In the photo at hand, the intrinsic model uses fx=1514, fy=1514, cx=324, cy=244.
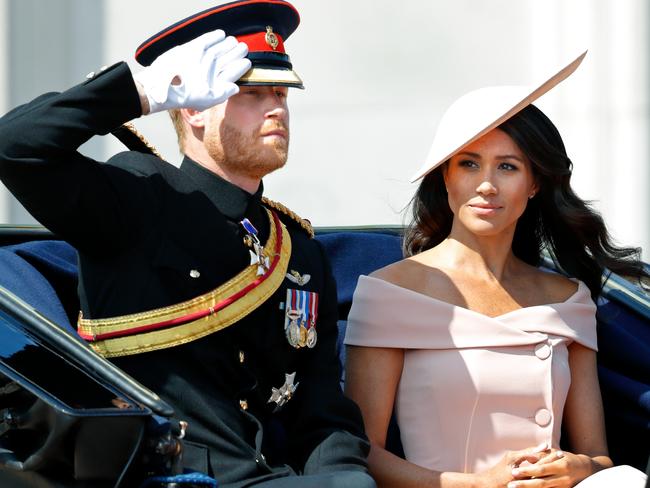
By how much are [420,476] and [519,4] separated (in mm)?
2479

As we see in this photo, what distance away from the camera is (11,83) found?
16.5ft

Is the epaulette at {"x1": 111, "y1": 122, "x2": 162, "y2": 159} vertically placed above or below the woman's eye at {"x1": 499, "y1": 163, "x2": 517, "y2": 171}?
above

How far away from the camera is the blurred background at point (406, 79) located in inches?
204

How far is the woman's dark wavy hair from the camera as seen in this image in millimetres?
3467

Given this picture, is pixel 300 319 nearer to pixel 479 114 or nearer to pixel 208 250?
pixel 208 250

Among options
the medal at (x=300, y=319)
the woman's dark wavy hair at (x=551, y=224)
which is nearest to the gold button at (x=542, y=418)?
the woman's dark wavy hair at (x=551, y=224)

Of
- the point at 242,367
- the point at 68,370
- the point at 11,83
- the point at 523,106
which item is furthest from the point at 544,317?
the point at 11,83

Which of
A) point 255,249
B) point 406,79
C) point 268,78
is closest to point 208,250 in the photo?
point 255,249

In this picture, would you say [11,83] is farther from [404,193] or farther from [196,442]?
[196,442]

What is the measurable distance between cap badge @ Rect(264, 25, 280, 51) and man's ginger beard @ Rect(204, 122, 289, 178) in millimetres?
211

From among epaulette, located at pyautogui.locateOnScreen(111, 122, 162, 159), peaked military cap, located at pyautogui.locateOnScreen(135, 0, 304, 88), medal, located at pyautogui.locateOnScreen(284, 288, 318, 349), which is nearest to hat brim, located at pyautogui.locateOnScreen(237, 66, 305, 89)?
peaked military cap, located at pyautogui.locateOnScreen(135, 0, 304, 88)

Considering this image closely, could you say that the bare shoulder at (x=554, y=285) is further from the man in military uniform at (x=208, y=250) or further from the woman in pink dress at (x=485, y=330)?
the man in military uniform at (x=208, y=250)

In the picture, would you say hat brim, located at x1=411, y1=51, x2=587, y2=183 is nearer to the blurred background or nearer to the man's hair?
the man's hair

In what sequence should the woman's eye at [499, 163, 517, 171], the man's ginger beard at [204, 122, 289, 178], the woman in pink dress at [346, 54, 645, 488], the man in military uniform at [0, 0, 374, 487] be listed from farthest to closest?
1. the woman's eye at [499, 163, 517, 171]
2. the woman in pink dress at [346, 54, 645, 488]
3. the man's ginger beard at [204, 122, 289, 178]
4. the man in military uniform at [0, 0, 374, 487]
